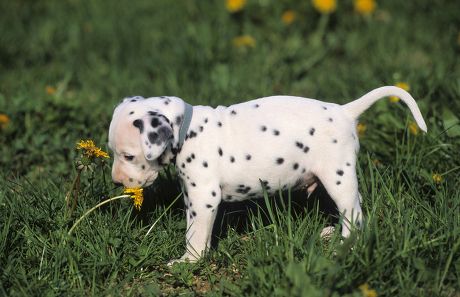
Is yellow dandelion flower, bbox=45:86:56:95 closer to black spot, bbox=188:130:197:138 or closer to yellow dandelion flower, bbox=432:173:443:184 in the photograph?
black spot, bbox=188:130:197:138

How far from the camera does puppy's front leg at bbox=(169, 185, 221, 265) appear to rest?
3.85 metres

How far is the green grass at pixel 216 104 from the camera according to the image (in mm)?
3664

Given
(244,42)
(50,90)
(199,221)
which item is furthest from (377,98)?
(244,42)

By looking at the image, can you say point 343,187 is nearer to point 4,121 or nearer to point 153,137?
point 153,137

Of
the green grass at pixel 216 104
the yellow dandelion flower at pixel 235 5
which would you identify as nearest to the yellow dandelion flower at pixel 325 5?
the green grass at pixel 216 104

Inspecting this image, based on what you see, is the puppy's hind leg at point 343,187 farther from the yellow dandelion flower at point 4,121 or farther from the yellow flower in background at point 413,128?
the yellow dandelion flower at point 4,121

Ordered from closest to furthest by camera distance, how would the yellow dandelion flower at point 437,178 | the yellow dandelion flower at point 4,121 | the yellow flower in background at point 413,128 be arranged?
the yellow dandelion flower at point 437,178
the yellow flower in background at point 413,128
the yellow dandelion flower at point 4,121

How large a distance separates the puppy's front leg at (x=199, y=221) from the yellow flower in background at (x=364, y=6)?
4.69 m

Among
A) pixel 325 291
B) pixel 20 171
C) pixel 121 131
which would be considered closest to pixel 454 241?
pixel 325 291

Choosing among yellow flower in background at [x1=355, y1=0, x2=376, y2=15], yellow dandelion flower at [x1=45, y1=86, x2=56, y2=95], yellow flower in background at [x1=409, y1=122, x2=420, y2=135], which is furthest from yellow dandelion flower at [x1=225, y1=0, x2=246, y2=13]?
yellow flower in background at [x1=409, y1=122, x2=420, y2=135]

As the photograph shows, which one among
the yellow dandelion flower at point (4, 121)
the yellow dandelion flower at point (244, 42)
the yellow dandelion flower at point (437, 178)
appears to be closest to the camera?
the yellow dandelion flower at point (437, 178)

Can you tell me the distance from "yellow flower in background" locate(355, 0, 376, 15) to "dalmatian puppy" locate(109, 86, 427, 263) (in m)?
4.13

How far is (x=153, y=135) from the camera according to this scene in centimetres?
361

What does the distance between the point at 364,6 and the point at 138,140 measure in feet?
16.0
